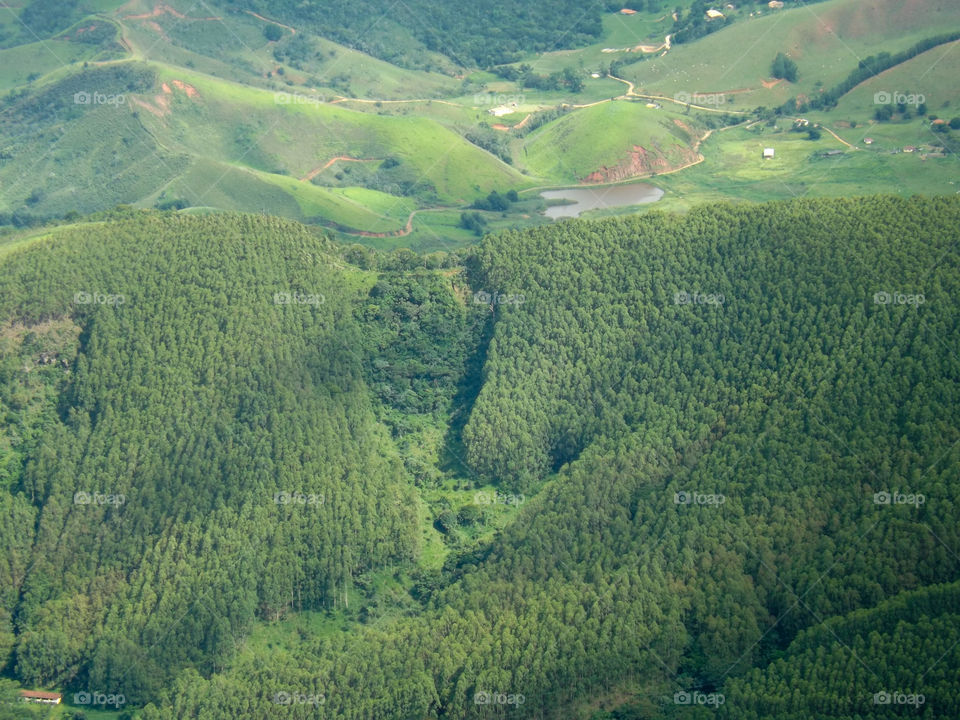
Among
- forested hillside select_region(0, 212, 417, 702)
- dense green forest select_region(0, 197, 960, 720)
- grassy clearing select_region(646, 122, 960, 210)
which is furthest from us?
grassy clearing select_region(646, 122, 960, 210)

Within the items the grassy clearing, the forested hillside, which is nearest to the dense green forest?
the forested hillside

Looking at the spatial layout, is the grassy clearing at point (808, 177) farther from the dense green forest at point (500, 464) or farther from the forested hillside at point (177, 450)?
the forested hillside at point (177, 450)

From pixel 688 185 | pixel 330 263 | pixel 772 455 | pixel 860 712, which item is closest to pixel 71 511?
pixel 330 263

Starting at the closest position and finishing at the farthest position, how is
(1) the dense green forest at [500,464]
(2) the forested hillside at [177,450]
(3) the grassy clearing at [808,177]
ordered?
(1) the dense green forest at [500,464]
(2) the forested hillside at [177,450]
(3) the grassy clearing at [808,177]

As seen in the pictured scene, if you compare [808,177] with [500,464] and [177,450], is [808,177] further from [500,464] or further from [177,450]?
[177,450]

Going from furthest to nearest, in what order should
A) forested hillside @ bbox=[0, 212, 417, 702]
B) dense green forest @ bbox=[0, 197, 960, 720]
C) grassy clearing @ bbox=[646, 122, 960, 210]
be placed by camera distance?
1. grassy clearing @ bbox=[646, 122, 960, 210]
2. forested hillside @ bbox=[0, 212, 417, 702]
3. dense green forest @ bbox=[0, 197, 960, 720]

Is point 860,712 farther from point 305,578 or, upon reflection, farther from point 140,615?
point 140,615

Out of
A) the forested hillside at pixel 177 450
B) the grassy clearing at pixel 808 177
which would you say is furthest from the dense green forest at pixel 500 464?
the grassy clearing at pixel 808 177

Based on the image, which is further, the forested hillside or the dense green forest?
the forested hillside

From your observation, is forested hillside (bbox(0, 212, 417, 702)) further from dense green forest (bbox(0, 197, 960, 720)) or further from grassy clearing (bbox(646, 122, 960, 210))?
grassy clearing (bbox(646, 122, 960, 210))
